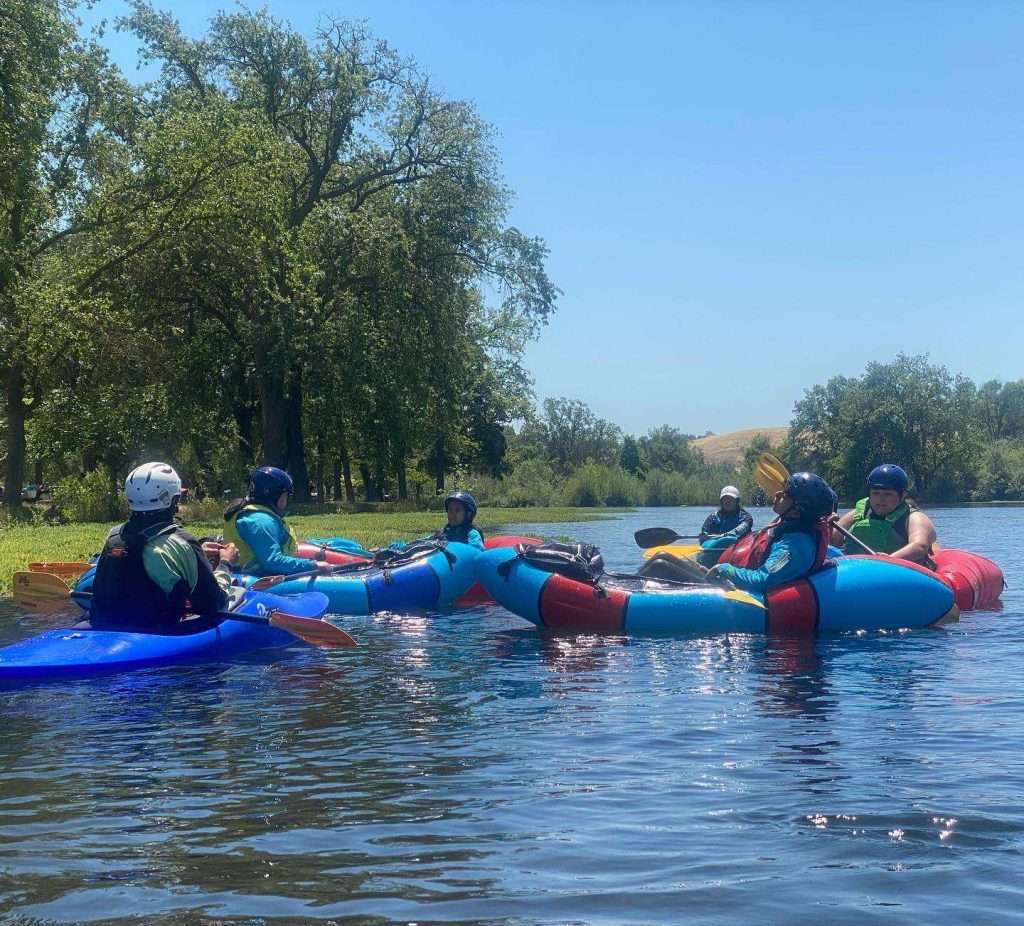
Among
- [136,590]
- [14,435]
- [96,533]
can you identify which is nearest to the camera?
[136,590]

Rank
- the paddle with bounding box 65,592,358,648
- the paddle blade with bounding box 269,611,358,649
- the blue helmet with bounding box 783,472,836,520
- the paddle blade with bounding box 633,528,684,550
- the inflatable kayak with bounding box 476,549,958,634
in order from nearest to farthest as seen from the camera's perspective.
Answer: the paddle with bounding box 65,592,358,648, the paddle blade with bounding box 269,611,358,649, the blue helmet with bounding box 783,472,836,520, the inflatable kayak with bounding box 476,549,958,634, the paddle blade with bounding box 633,528,684,550

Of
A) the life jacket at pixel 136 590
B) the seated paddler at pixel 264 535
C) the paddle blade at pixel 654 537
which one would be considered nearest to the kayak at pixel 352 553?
the paddle blade at pixel 654 537

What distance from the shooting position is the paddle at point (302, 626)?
8211 millimetres

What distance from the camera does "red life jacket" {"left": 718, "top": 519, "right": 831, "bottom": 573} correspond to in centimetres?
974

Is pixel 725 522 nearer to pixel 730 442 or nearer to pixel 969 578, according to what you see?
pixel 969 578

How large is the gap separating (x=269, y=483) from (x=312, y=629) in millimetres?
2502

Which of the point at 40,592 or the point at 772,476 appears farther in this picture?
the point at 40,592

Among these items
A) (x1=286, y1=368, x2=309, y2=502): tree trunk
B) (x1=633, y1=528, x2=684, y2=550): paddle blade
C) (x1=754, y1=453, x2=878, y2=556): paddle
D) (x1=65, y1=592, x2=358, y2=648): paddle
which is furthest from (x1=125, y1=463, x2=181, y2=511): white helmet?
(x1=286, y1=368, x2=309, y2=502): tree trunk

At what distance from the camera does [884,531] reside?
11.4 metres

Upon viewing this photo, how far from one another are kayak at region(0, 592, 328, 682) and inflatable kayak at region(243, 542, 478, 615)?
2.51m

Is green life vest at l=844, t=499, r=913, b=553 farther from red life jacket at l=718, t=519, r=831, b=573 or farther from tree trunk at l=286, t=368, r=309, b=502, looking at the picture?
tree trunk at l=286, t=368, r=309, b=502

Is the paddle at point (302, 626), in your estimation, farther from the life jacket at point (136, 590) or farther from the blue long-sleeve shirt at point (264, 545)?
the blue long-sleeve shirt at point (264, 545)

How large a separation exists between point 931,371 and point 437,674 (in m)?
67.8

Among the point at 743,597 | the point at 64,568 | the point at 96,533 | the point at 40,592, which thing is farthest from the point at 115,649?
the point at 96,533
